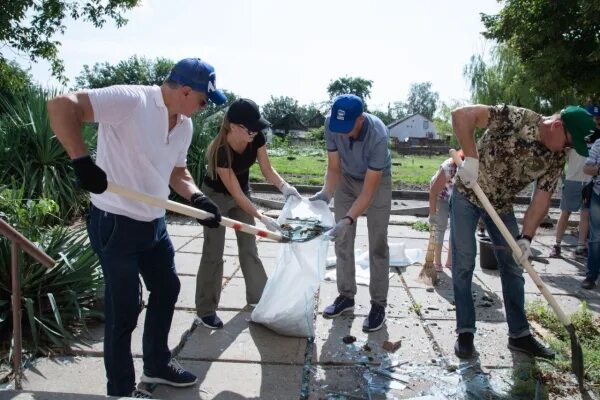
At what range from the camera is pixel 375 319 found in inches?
152

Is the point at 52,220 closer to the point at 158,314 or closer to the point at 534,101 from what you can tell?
the point at 158,314

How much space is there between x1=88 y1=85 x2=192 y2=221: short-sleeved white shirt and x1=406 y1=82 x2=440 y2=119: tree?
338 feet

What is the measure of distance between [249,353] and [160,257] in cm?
114

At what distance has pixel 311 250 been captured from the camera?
3.56 m

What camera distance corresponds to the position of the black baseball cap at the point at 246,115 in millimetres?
3346

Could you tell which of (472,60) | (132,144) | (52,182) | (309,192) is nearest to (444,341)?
(132,144)

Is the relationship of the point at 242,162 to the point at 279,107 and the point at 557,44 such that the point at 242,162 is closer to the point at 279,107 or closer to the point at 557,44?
the point at 557,44

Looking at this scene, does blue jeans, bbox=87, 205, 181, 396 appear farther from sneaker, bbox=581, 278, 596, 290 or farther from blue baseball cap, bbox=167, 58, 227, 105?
sneaker, bbox=581, 278, 596, 290

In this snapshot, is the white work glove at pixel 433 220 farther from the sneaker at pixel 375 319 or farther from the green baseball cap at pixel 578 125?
the green baseball cap at pixel 578 125

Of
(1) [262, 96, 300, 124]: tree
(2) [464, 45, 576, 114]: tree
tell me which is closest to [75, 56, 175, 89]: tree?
(1) [262, 96, 300, 124]: tree

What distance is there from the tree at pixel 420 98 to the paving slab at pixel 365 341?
101576 millimetres

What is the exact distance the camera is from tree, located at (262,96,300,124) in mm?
72300

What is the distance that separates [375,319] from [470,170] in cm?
144

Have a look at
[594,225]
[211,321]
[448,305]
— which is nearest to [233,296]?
[211,321]
